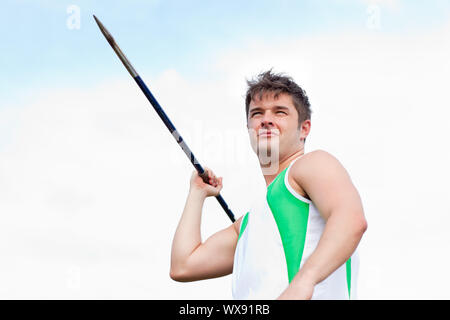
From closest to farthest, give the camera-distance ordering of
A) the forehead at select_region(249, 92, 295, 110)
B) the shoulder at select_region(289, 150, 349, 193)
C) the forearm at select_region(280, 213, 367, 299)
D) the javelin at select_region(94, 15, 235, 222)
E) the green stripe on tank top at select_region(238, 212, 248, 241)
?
the forearm at select_region(280, 213, 367, 299), the shoulder at select_region(289, 150, 349, 193), the green stripe on tank top at select_region(238, 212, 248, 241), the forehead at select_region(249, 92, 295, 110), the javelin at select_region(94, 15, 235, 222)

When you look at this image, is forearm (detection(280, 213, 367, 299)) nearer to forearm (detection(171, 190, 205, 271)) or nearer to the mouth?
the mouth

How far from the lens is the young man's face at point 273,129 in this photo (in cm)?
446

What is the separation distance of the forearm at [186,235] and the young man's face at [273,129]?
962mm

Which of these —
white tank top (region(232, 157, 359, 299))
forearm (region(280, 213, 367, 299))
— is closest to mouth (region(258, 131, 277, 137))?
white tank top (region(232, 157, 359, 299))

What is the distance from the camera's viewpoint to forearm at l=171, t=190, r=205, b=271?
4.99 meters

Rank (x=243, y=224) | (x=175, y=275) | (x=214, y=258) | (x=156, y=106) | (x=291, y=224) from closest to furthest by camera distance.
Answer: (x=291, y=224) → (x=243, y=224) → (x=214, y=258) → (x=175, y=275) → (x=156, y=106)

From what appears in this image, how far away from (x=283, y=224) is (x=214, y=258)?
1.28 meters

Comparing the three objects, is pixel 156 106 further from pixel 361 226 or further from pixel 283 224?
pixel 361 226

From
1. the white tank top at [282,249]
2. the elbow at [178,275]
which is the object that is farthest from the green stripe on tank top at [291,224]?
the elbow at [178,275]

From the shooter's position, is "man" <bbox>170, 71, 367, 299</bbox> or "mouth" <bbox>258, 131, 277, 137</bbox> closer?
"man" <bbox>170, 71, 367, 299</bbox>

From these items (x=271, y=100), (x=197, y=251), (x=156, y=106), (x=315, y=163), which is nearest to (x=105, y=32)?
(x=156, y=106)

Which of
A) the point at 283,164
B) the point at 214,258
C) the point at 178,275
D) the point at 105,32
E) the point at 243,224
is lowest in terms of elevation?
the point at 178,275

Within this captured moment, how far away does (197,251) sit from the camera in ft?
16.3
